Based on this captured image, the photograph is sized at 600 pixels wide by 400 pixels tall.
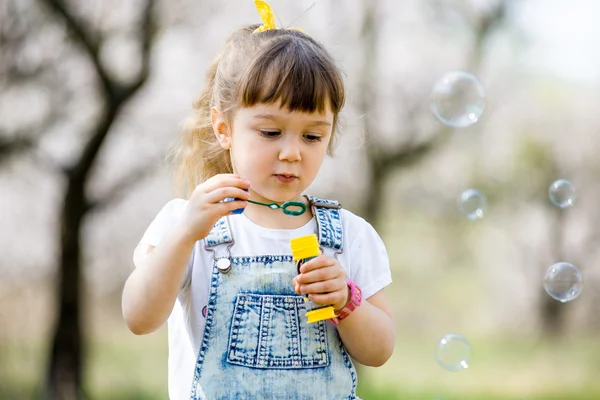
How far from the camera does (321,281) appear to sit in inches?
50.8

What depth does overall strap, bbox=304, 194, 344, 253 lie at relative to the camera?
57.9 inches

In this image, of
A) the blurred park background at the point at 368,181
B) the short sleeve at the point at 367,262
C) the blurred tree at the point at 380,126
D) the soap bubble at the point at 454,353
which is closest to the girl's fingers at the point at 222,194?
the short sleeve at the point at 367,262

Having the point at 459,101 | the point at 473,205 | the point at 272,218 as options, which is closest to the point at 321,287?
the point at 272,218

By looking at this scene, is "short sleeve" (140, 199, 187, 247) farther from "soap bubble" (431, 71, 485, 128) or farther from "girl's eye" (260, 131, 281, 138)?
"soap bubble" (431, 71, 485, 128)

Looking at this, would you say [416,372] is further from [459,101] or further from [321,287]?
[321,287]

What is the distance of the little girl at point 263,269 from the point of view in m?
1.31

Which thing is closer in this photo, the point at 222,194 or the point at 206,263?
the point at 222,194

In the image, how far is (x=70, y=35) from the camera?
4535mm

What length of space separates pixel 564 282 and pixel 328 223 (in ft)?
4.88

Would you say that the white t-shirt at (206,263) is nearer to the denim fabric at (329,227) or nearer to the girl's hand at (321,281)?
the denim fabric at (329,227)

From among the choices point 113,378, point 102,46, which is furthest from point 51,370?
point 102,46

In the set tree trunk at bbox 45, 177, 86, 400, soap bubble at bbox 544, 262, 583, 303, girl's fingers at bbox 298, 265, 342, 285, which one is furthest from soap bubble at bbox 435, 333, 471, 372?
tree trunk at bbox 45, 177, 86, 400

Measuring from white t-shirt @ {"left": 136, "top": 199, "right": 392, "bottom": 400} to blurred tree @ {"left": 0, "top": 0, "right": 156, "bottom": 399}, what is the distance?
3.17m

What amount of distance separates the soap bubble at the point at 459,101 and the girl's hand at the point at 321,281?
4.62 ft
